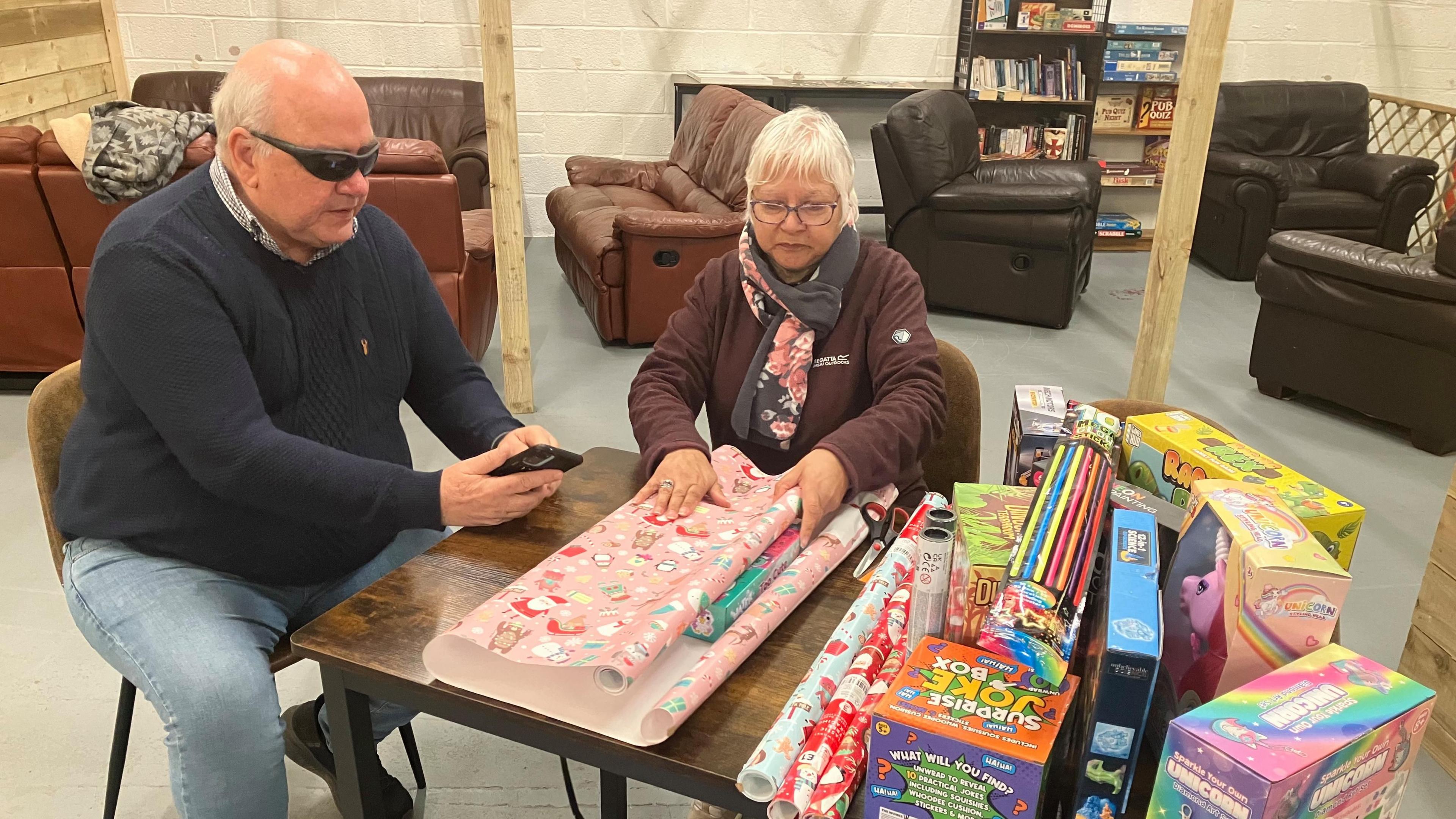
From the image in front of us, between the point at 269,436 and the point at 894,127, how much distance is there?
4116 millimetres

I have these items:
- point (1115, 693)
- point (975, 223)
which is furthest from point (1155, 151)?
point (1115, 693)

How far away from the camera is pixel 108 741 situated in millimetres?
2238

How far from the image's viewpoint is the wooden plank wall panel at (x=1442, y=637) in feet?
7.46

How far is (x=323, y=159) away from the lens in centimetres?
155

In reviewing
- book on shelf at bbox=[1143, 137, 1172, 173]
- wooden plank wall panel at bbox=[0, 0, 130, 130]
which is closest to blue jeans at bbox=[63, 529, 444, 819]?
wooden plank wall panel at bbox=[0, 0, 130, 130]

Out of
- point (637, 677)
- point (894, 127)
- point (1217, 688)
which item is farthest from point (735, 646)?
point (894, 127)

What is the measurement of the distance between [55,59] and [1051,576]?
6503 millimetres

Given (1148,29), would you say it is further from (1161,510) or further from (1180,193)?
(1161,510)

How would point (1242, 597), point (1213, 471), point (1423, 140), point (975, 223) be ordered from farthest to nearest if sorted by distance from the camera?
1. point (1423, 140)
2. point (975, 223)
3. point (1213, 471)
4. point (1242, 597)

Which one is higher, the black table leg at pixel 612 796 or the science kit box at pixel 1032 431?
the science kit box at pixel 1032 431

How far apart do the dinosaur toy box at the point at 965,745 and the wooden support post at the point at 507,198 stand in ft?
9.50

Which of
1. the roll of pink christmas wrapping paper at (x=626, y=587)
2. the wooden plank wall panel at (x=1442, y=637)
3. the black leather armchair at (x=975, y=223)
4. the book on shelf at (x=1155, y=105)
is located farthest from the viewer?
the book on shelf at (x=1155, y=105)

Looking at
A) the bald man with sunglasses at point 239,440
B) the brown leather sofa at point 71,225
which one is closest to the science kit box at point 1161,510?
the bald man with sunglasses at point 239,440

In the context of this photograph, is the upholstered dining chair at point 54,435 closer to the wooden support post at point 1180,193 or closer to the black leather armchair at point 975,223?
the wooden support post at point 1180,193
